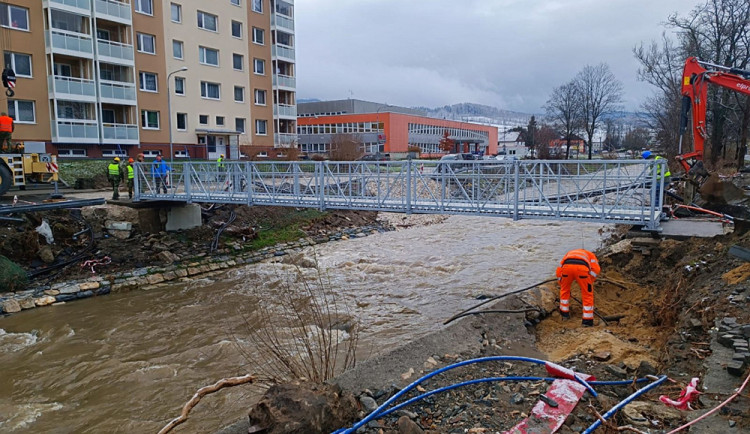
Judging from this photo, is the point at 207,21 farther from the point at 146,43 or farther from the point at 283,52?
the point at 283,52

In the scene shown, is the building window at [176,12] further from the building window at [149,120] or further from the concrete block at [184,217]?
the concrete block at [184,217]

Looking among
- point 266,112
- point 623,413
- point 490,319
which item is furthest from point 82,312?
point 266,112

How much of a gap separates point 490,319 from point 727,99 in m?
26.8

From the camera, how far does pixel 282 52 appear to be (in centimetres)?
3841

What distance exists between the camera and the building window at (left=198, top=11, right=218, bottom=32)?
32031 mm

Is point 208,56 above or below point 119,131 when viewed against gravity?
above

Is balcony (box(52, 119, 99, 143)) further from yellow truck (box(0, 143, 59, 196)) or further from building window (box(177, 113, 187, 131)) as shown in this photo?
yellow truck (box(0, 143, 59, 196))

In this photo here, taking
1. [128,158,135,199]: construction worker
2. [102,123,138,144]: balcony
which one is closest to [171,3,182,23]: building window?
[102,123,138,144]: balcony

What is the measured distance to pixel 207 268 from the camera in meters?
14.3

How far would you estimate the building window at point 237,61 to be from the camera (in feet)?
114

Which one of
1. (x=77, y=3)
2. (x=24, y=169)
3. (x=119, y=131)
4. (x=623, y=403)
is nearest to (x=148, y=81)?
(x=119, y=131)

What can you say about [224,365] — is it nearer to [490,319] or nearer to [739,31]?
[490,319]

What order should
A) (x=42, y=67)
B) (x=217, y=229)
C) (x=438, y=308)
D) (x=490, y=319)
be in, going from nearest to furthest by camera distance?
1. (x=490, y=319)
2. (x=438, y=308)
3. (x=217, y=229)
4. (x=42, y=67)

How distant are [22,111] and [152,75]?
7.63 metres
